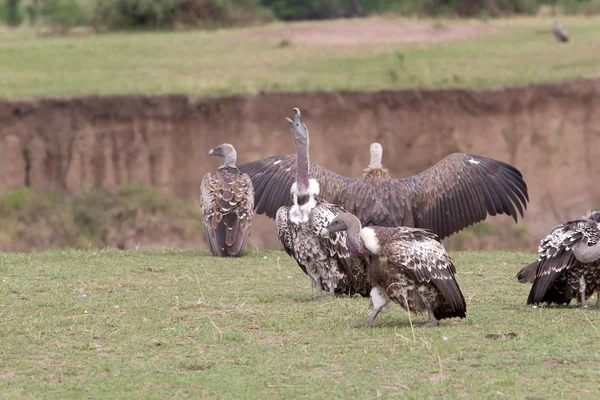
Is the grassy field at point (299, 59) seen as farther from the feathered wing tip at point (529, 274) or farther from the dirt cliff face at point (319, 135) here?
the feathered wing tip at point (529, 274)

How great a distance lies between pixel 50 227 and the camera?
71.4 feet

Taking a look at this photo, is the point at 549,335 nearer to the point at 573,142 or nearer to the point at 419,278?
the point at 419,278

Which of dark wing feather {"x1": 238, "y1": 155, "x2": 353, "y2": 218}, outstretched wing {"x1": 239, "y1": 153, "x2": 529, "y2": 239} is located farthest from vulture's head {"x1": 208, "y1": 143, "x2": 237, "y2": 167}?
outstretched wing {"x1": 239, "y1": 153, "x2": 529, "y2": 239}

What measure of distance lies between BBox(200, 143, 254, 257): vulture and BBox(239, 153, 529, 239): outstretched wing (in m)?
0.43

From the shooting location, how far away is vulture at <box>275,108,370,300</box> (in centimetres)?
977

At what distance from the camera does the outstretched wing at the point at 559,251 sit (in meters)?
9.16

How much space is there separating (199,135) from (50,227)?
3.68 metres

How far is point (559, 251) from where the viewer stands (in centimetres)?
919

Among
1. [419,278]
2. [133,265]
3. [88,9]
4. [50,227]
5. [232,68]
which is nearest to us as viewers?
[419,278]

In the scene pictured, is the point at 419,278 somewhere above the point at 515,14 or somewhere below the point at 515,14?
below

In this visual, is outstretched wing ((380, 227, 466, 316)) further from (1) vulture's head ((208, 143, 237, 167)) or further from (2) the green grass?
(1) vulture's head ((208, 143, 237, 167))

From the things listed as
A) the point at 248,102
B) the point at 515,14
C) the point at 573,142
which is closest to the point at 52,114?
the point at 248,102

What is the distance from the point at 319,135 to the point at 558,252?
14.8 m

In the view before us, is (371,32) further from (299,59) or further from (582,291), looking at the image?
(582,291)
